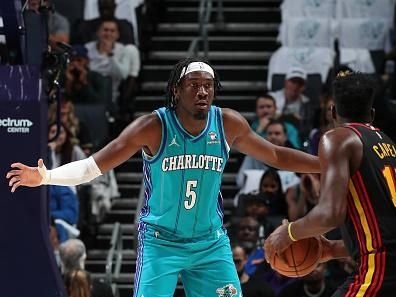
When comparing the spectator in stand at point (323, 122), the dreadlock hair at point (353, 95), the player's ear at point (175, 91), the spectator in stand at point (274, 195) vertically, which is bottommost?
the spectator in stand at point (274, 195)

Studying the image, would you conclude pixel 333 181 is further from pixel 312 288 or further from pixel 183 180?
pixel 312 288

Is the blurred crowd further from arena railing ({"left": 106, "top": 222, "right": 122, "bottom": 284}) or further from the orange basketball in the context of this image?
the orange basketball

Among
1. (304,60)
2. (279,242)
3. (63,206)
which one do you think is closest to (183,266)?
(279,242)

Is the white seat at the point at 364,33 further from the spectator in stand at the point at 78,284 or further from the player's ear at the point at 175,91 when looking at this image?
the player's ear at the point at 175,91

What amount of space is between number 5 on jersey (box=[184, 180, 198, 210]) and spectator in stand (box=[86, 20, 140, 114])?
5.69 metres

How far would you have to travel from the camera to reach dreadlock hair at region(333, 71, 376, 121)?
5242mm

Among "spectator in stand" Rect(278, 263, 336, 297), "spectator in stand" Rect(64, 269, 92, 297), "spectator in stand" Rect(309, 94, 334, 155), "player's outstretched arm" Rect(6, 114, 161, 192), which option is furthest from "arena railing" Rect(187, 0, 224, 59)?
"player's outstretched arm" Rect(6, 114, 161, 192)

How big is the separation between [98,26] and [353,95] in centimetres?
762

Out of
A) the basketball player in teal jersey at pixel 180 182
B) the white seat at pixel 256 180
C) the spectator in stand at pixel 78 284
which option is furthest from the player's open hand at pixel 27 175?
the white seat at pixel 256 180

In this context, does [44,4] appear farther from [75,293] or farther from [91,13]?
[91,13]

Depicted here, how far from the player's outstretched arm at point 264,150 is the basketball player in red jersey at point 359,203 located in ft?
4.78

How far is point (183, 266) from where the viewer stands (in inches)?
253

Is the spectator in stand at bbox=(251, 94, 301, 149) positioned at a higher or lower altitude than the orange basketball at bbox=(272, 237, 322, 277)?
lower

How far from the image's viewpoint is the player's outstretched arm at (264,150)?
6676mm
